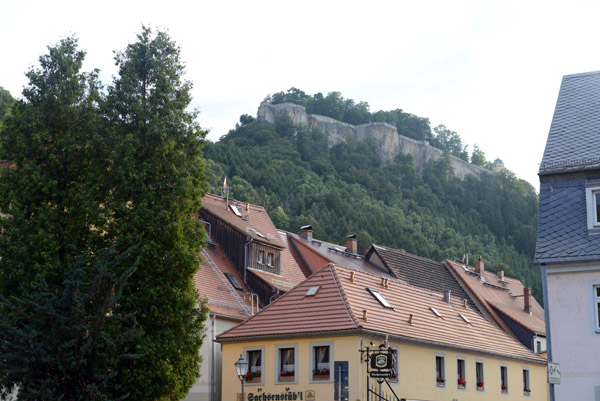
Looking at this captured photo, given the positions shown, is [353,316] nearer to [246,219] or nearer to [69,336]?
[69,336]

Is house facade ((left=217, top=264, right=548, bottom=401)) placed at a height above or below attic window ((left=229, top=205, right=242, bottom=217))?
below

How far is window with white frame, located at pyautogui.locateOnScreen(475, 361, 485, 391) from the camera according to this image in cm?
3814

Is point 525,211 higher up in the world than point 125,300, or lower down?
higher up

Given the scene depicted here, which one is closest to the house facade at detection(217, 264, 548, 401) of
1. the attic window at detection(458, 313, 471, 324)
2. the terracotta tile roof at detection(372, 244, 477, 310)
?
the attic window at detection(458, 313, 471, 324)

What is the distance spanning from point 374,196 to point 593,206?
135 metres

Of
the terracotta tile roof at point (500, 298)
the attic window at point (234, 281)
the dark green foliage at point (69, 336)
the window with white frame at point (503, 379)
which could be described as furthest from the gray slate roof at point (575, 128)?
the terracotta tile roof at point (500, 298)

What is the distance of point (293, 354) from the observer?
107 feet

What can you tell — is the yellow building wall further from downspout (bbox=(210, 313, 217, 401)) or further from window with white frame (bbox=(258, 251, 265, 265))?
window with white frame (bbox=(258, 251, 265, 265))

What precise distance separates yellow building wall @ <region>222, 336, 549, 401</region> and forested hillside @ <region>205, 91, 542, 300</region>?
52937 millimetres

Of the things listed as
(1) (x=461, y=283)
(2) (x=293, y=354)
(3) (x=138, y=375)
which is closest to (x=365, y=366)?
(2) (x=293, y=354)

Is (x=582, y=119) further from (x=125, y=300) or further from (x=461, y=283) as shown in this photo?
(x=461, y=283)

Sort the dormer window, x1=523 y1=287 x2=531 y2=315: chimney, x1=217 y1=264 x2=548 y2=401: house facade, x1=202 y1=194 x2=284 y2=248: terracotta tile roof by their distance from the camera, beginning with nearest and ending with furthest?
the dormer window < x1=217 y1=264 x2=548 y2=401: house facade < x1=202 y1=194 x2=284 y2=248: terracotta tile roof < x1=523 y1=287 x2=531 y2=315: chimney

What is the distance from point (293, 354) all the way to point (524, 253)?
112 m

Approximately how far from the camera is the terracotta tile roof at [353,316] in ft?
106
